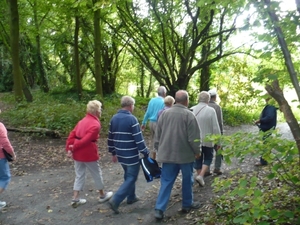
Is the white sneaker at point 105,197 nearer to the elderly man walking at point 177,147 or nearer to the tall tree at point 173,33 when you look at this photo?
the elderly man walking at point 177,147

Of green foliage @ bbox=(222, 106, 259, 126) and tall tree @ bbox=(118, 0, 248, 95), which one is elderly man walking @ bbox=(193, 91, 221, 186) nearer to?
tall tree @ bbox=(118, 0, 248, 95)

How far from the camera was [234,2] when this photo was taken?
445cm

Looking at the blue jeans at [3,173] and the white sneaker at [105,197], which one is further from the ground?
the blue jeans at [3,173]

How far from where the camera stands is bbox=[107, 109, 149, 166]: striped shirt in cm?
569

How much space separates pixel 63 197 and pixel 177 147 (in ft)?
9.38

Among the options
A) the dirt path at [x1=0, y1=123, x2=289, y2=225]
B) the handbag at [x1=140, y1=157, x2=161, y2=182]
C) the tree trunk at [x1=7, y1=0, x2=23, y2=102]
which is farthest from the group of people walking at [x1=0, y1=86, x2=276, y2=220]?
the tree trunk at [x1=7, y1=0, x2=23, y2=102]

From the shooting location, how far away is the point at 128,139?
5.72 metres

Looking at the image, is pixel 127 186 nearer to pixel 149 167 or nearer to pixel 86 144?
Result: pixel 149 167

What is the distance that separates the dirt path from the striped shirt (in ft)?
3.25

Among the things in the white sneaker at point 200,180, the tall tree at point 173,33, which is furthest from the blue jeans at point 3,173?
the tall tree at point 173,33

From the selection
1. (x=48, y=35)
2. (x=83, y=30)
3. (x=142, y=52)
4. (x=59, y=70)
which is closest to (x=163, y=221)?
(x=142, y=52)

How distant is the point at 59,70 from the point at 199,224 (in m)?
29.9

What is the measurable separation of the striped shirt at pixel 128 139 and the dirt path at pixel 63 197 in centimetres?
99

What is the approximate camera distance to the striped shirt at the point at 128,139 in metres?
5.69
